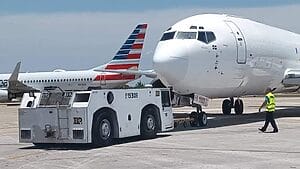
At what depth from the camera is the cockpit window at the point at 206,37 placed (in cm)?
2419

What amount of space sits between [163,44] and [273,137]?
20.9 feet

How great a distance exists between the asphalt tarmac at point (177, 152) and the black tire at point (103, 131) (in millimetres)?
355

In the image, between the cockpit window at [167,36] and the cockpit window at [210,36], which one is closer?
the cockpit window at [167,36]

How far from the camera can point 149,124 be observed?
2009 centimetres

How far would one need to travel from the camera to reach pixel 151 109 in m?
20.3

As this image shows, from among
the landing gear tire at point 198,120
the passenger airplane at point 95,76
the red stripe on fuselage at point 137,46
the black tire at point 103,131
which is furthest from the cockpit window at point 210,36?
the red stripe on fuselage at point 137,46

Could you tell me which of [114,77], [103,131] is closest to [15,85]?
[114,77]

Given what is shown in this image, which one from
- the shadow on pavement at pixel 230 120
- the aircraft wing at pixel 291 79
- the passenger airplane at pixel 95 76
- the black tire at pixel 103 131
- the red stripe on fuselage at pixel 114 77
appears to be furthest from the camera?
the passenger airplane at pixel 95 76

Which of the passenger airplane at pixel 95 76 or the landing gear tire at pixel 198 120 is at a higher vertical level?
the passenger airplane at pixel 95 76

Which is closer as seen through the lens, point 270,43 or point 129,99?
point 129,99

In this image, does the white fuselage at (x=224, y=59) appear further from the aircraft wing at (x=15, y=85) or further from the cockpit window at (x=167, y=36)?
the aircraft wing at (x=15, y=85)

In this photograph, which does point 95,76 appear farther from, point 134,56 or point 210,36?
point 210,36

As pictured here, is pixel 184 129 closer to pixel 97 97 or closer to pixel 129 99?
pixel 129 99

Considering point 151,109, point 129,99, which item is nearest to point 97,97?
point 129,99
